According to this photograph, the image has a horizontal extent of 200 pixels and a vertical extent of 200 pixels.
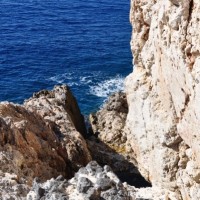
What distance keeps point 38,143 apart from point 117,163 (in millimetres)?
10404

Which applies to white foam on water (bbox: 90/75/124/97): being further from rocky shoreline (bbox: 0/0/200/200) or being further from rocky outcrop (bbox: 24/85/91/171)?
rocky shoreline (bbox: 0/0/200/200)

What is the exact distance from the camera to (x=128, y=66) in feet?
239

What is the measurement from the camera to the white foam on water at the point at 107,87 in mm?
66000

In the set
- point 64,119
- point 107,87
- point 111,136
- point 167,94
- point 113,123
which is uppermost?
point 167,94

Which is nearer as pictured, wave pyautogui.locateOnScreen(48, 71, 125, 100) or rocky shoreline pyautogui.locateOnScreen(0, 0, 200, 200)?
rocky shoreline pyautogui.locateOnScreen(0, 0, 200, 200)

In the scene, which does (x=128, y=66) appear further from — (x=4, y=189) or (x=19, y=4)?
(x=4, y=189)

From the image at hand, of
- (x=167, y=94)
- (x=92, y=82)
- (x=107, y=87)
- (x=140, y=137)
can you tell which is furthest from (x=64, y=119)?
(x=92, y=82)

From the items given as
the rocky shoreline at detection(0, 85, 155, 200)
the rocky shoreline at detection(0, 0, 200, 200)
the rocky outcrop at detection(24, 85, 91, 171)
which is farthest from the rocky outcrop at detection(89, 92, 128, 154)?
the rocky outcrop at detection(24, 85, 91, 171)

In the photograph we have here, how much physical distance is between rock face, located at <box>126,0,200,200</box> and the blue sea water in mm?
25759

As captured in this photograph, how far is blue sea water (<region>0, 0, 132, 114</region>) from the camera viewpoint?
6806 cm

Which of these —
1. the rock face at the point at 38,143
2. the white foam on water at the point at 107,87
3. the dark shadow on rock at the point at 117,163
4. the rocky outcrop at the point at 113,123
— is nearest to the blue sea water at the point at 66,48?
the white foam on water at the point at 107,87

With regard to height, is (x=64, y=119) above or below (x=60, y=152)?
above

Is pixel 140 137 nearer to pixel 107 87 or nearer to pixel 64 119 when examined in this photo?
pixel 64 119

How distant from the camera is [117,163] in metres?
40.6
